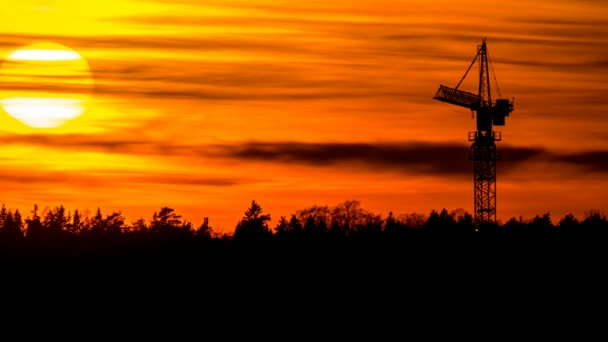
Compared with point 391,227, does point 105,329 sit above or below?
below

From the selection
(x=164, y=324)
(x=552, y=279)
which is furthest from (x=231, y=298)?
(x=552, y=279)

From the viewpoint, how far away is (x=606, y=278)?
174625mm

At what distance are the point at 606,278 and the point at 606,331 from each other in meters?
18.9

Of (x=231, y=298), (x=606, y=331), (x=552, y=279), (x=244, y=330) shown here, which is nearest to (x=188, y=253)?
(x=231, y=298)

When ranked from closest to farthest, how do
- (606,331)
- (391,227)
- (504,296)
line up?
(606,331)
(504,296)
(391,227)

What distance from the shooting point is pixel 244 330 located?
166 m

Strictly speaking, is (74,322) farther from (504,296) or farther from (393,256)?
(504,296)

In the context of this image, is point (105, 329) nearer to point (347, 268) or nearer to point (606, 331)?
point (347, 268)

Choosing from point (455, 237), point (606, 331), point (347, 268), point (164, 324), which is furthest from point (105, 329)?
point (606, 331)

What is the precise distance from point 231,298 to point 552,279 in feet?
117

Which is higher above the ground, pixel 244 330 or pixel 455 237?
pixel 455 237

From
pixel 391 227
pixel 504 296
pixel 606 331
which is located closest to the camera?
pixel 606 331

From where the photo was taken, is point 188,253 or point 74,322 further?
point 188,253

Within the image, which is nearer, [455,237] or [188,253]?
[455,237]
